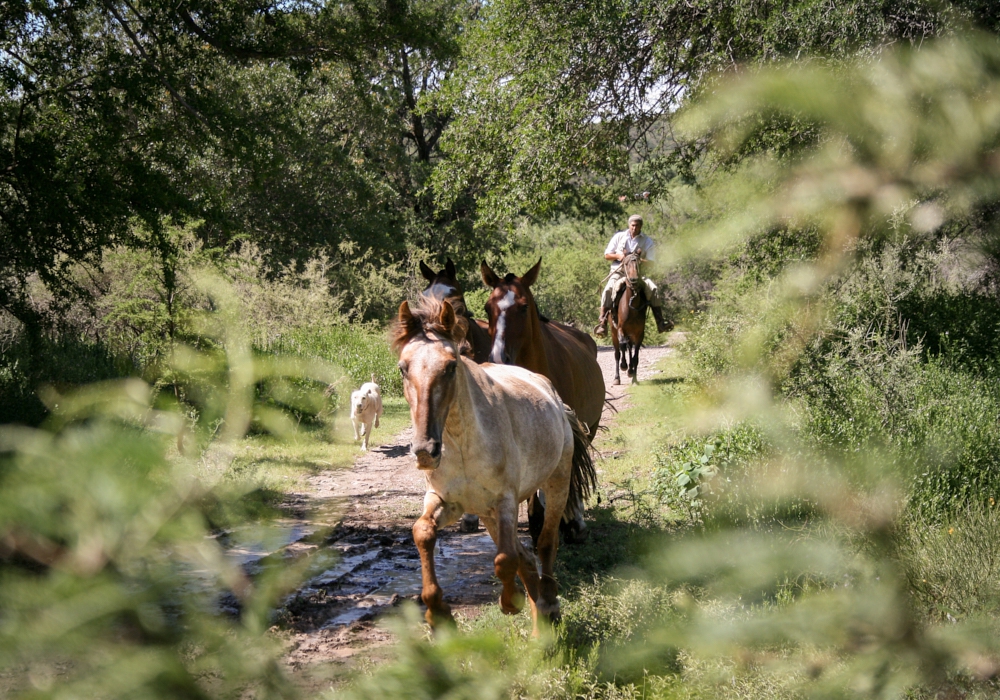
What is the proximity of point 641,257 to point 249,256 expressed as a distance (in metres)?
17.8

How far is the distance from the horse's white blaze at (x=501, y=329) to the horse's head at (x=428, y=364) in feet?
6.94

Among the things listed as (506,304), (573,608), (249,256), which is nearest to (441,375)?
(573,608)

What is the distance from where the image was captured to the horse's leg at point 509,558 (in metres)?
4.38

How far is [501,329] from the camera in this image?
6.82 metres

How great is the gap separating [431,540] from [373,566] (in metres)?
2.49

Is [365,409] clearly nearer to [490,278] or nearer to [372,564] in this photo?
[490,278]

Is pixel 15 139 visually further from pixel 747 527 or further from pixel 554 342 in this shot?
pixel 747 527

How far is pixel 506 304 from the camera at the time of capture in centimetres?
688

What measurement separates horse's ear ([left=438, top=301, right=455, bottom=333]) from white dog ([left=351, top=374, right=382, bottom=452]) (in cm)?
667

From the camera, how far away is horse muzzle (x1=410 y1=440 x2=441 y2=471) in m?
3.86

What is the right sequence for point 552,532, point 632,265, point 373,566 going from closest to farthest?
point 632,265
point 552,532
point 373,566

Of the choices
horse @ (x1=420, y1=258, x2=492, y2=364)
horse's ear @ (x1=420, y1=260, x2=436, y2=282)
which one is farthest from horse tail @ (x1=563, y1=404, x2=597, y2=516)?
horse's ear @ (x1=420, y1=260, x2=436, y2=282)

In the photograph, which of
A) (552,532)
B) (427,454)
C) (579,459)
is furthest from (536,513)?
(427,454)

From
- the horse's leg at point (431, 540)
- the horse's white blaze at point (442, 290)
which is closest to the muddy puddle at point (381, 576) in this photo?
the horse's leg at point (431, 540)
